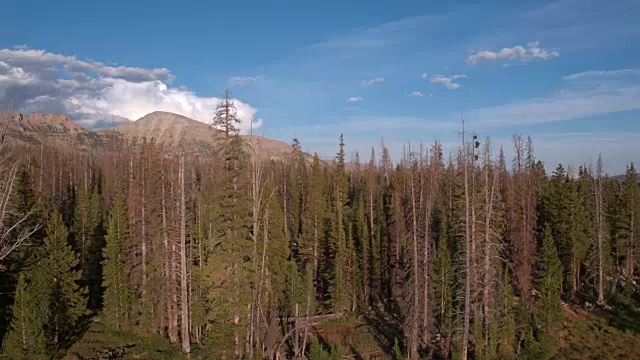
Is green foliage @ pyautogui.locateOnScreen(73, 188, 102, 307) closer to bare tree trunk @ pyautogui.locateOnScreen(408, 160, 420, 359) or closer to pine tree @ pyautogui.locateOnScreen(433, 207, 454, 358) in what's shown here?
bare tree trunk @ pyautogui.locateOnScreen(408, 160, 420, 359)

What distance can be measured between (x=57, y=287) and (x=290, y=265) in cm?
1964

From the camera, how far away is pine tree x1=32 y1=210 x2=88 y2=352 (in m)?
29.0

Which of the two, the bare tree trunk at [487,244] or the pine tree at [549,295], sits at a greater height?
the bare tree trunk at [487,244]

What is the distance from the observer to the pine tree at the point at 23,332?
77.8 feet

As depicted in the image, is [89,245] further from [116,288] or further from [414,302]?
[414,302]

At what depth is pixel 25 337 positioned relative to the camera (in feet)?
78.9

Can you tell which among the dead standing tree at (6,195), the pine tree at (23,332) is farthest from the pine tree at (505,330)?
the dead standing tree at (6,195)

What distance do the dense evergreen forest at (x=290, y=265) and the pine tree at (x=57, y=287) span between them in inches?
5.1

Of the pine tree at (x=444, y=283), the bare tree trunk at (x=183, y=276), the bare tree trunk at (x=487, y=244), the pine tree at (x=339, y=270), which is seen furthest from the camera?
the pine tree at (x=339, y=270)

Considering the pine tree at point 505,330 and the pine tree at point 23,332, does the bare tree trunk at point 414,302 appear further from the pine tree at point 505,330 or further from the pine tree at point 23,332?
the pine tree at point 23,332

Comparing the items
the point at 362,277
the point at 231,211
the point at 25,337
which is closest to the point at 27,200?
the point at 25,337

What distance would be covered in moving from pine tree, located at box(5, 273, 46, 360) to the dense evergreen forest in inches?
2.5

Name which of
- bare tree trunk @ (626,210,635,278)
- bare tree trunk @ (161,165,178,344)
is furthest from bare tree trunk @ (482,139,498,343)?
bare tree trunk @ (626,210,635,278)

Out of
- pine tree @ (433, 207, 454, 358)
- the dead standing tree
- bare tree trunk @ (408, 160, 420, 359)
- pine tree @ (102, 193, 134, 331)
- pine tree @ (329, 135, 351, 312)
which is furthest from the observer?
pine tree @ (329, 135, 351, 312)
